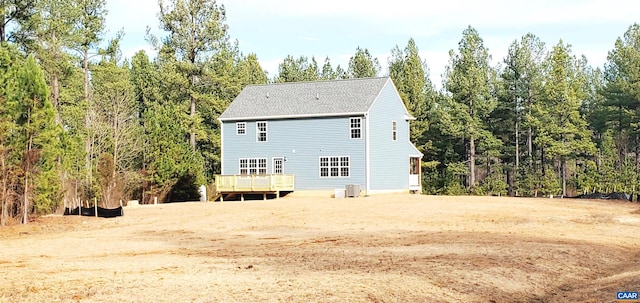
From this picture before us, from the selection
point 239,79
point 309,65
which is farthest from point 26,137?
point 309,65

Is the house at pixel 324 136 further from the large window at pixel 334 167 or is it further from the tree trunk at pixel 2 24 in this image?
the tree trunk at pixel 2 24

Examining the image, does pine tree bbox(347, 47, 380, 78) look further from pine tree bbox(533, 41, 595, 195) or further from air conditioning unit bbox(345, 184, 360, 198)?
air conditioning unit bbox(345, 184, 360, 198)

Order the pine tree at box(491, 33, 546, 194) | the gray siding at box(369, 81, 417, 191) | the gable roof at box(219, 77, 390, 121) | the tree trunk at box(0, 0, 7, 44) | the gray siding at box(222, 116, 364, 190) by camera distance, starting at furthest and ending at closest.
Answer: the pine tree at box(491, 33, 546, 194) → the gable roof at box(219, 77, 390, 121) → the gray siding at box(369, 81, 417, 191) → the gray siding at box(222, 116, 364, 190) → the tree trunk at box(0, 0, 7, 44)

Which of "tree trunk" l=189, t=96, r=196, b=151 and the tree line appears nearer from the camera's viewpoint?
the tree line

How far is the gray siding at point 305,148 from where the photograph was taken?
1571 inches

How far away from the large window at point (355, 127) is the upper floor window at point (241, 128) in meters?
6.83

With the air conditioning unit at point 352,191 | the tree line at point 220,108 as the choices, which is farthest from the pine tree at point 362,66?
the air conditioning unit at point 352,191

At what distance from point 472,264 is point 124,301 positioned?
6.69 metres

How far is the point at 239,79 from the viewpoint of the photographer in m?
53.0

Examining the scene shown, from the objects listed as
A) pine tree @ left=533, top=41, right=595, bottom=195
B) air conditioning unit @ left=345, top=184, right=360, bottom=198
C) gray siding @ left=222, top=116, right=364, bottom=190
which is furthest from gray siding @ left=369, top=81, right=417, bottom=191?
pine tree @ left=533, top=41, right=595, bottom=195

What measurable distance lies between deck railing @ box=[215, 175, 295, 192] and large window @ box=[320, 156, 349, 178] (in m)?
1.88

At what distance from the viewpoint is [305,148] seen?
4103 cm

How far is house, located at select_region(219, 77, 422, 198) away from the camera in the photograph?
40031 mm

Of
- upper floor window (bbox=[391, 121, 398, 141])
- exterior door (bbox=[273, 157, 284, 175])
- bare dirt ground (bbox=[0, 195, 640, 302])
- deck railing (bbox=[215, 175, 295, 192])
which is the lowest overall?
bare dirt ground (bbox=[0, 195, 640, 302])
